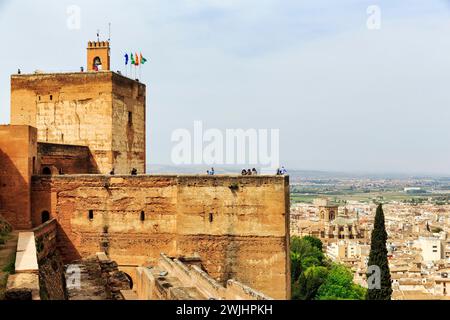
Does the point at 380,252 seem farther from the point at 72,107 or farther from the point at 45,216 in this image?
the point at 45,216

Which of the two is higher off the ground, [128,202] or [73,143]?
[73,143]

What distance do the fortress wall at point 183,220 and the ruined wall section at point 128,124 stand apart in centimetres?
615

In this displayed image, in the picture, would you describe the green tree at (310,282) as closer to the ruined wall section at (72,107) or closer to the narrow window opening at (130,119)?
the narrow window opening at (130,119)

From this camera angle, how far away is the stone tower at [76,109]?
28797 mm

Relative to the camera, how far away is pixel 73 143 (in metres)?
29.2

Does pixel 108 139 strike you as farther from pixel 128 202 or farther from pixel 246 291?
pixel 246 291

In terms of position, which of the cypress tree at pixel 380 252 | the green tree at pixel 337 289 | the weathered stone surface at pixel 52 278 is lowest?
the green tree at pixel 337 289

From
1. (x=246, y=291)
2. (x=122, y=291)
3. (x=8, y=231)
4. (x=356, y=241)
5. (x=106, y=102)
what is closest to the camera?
(x=246, y=291)

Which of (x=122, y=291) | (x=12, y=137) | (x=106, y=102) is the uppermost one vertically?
(x=106, y=102)

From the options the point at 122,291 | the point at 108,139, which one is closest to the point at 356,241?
the point at 108,139

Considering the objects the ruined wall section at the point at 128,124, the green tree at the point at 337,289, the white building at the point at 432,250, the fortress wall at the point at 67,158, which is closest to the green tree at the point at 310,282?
the green tree at the point at 337,289

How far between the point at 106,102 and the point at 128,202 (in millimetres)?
7245

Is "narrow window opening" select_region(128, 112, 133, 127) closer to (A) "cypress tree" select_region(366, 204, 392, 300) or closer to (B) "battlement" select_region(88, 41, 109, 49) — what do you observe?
(B) "battlement" select_region(88, 41, 109, 49)

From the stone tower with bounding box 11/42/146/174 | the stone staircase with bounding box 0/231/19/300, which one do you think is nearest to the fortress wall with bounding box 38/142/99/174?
the stone tower with bounding box 11/42/146/174
